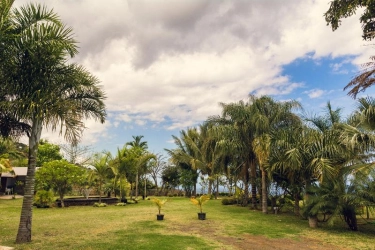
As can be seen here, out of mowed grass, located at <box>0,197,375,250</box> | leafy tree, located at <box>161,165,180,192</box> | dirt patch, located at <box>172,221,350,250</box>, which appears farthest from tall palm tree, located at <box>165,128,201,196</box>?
dirt patch, located at <box>172,221,350,250</box>

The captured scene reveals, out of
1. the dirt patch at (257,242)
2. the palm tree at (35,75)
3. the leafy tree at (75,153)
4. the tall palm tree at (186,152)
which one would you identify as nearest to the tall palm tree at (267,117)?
the dirt patch at (257,242)

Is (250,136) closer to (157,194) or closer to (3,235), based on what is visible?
(3,235)

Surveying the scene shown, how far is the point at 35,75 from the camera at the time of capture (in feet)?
24.8

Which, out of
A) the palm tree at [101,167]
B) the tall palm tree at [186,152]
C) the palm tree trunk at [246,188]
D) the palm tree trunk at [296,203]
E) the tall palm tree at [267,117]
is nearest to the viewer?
the palm tree trunk at [296,203]

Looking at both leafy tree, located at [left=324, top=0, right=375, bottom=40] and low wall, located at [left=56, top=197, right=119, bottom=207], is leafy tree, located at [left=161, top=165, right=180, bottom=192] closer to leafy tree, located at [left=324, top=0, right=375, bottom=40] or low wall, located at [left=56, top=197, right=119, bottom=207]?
low wall, located at [left=56, top=197, right=119, bottom=207]

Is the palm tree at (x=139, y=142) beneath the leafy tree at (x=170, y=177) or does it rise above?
above

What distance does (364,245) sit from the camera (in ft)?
26.5

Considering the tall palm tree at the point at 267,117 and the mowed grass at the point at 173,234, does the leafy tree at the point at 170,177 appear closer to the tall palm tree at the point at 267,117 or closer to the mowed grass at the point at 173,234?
the tall palm tree at the point at 267,117

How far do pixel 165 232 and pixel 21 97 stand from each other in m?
6.08

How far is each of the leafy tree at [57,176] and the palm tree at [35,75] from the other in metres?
10.5

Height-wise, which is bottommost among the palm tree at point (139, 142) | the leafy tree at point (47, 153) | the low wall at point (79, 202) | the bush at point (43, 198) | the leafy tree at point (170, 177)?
the low wall at point (79, 202)

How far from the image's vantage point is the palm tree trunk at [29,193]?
762 centimetres

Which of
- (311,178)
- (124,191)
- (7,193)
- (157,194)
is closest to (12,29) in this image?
(311,178)

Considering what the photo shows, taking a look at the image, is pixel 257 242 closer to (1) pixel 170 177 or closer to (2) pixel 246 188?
(2) pixel 246 188
